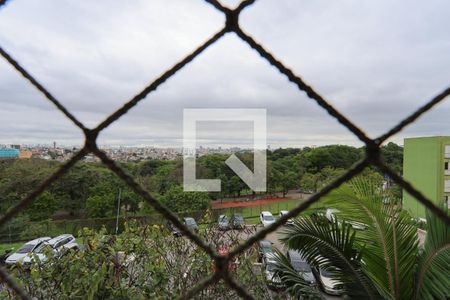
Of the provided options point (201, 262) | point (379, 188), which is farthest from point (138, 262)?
point (379, 188)

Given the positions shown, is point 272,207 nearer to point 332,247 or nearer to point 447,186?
point 447,186

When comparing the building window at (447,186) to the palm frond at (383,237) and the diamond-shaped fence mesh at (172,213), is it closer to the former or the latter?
the palm frond at (383,237)

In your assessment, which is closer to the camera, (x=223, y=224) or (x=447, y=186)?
(x=223, y=224)

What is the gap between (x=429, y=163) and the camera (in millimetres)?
7918

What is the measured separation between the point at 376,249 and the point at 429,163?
294 inches

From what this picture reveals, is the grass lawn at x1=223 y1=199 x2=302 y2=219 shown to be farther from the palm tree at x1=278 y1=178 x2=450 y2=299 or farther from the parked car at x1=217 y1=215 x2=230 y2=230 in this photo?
the palm tree at x1=278 y1=178 x2=450 y2=299

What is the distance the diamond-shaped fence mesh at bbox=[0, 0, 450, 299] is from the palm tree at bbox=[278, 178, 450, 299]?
3.99 ft

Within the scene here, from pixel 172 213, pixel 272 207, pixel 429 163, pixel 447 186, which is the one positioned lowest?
pixel 272 207

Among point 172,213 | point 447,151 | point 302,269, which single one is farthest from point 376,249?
point 447,151

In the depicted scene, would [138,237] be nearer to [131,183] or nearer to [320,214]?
[320,214]

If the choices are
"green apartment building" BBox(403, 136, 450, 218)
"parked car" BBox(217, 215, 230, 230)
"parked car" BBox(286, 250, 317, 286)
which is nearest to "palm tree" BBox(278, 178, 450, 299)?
"parked car" BBox(286, 250, 317, 286)

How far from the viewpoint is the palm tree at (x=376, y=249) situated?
1485 mm

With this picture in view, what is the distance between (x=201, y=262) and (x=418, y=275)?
0.95 meters

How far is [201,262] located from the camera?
1.62 meters
